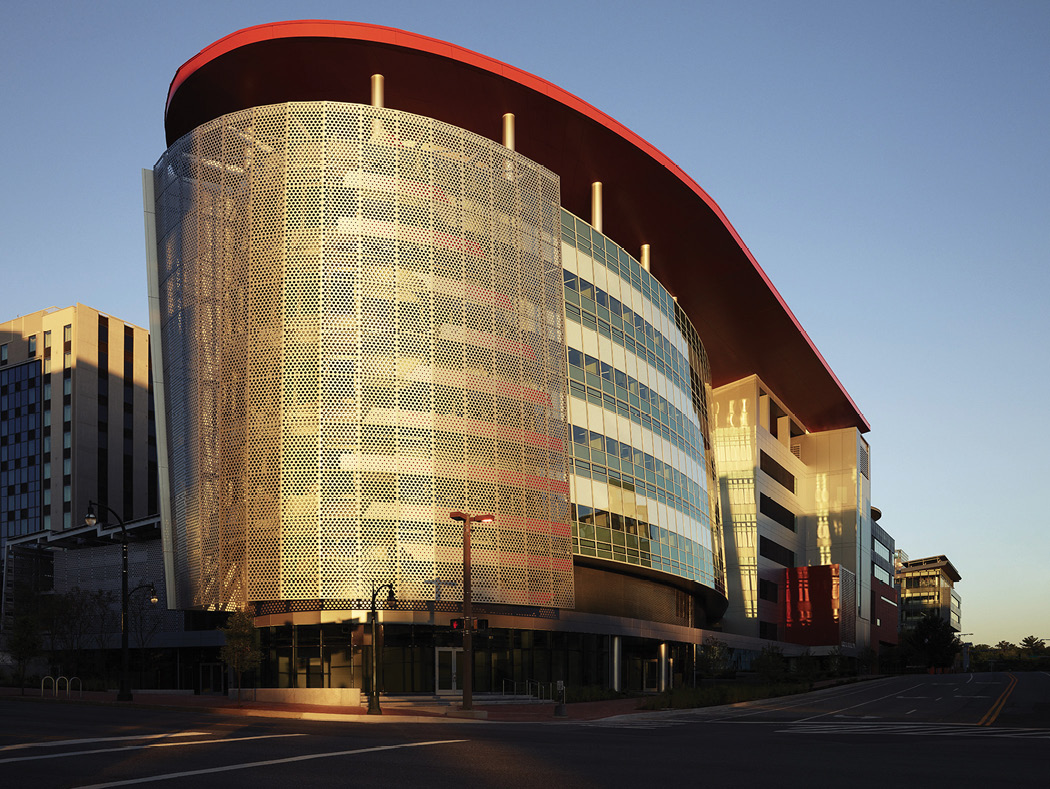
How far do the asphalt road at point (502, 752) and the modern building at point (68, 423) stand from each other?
8595 centimetres

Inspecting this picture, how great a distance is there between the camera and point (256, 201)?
48656mm

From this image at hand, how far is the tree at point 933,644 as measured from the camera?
14625 cm

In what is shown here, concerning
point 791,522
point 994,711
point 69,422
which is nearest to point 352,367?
point 994,711

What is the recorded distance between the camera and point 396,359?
154ft

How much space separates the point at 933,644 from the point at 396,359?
4953 inches

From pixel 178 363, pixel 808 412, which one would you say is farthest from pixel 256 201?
pixel 808 412

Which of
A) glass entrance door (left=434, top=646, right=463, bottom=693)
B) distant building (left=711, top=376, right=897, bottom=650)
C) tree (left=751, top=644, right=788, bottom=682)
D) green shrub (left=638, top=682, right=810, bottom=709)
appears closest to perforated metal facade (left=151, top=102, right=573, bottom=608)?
glass entrance door (left=434, top=646, right=463, bottom=693)

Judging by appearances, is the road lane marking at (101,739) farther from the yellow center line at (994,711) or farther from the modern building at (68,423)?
the modern building at (68,423)

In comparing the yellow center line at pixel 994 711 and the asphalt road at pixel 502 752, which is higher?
the asphalt road at pixel 502 752

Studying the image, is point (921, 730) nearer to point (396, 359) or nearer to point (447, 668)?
point (447, 668)

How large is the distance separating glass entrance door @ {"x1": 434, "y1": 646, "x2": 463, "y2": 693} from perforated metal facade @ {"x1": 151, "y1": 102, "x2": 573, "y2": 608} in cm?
340

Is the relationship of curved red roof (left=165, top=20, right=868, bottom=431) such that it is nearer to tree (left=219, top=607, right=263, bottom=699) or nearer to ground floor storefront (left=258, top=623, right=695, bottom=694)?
ground floor storefront (left=258, top=623, right=695, bottom=694)

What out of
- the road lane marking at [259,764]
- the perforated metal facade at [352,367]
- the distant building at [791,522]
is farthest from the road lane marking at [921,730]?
the distant building at [791,522]

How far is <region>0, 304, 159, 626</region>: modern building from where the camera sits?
112 meters
